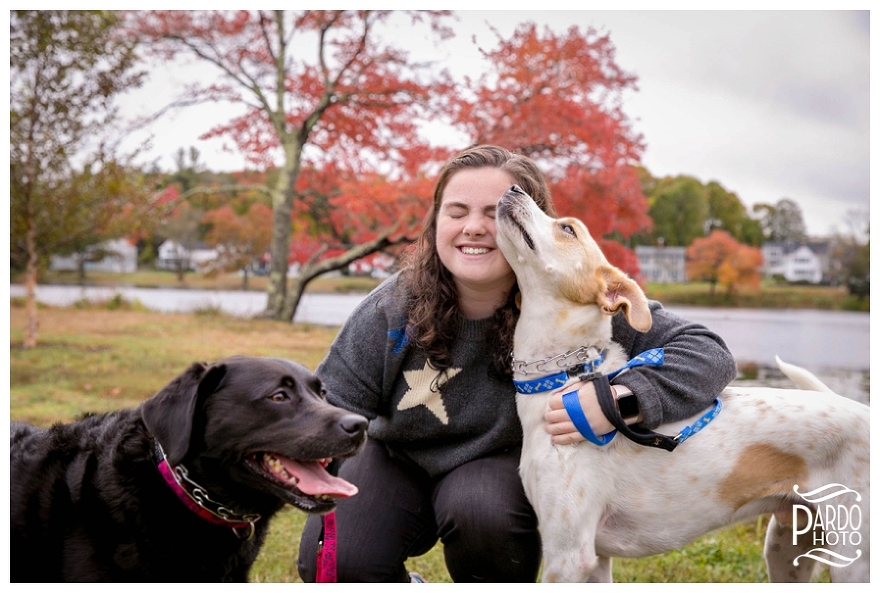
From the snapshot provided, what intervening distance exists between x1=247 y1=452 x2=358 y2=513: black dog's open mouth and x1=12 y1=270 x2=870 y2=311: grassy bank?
7152 millimetres

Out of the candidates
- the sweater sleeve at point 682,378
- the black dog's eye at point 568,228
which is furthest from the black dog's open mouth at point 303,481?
A: the black dog's eye at point 568,228

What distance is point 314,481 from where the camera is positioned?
6.66 ft

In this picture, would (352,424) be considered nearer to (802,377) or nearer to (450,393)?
(450,393)

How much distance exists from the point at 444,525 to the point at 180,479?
3.01ft

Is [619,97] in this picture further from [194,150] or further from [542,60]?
[194,150]

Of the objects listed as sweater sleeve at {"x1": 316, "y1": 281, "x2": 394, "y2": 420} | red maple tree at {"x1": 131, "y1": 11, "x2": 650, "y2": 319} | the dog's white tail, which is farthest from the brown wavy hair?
red maple tree at {"x1": 131, "y1": 11, "x2": 650, "y2": 319}

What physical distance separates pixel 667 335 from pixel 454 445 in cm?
85

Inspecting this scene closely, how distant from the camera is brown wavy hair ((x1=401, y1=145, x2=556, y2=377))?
8.16ft

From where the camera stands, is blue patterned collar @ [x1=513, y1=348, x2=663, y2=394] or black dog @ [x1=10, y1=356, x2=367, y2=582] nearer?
black dog @ [x1=10, y1=356, x2=367, y2=582]

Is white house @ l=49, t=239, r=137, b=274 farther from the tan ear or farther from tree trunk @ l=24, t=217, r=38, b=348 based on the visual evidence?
the tan ear

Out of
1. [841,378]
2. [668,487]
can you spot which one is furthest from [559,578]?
[841,378]

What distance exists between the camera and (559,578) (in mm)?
2195

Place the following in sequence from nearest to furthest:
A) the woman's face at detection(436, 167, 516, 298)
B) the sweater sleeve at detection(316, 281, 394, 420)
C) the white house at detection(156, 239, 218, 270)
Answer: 1. the woman's face at detection(436, 167, 516, 298)
2. the sweater sleeve at detection(316, 281, 394, 420)
3. the white house at detection(156, 239, 218, 270)

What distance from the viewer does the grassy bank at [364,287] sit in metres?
9.17
